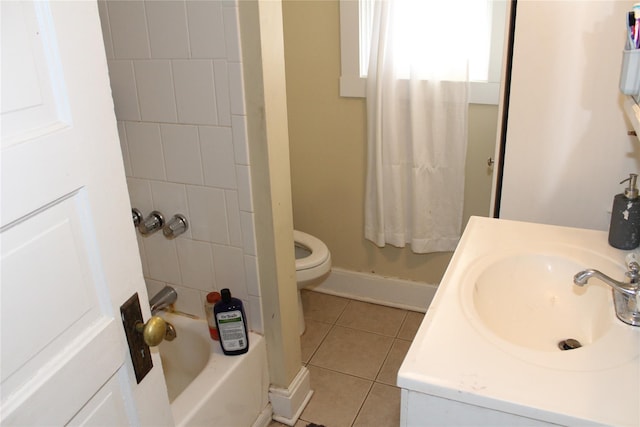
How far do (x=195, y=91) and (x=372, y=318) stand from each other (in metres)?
1.43

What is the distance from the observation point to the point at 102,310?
0.84m

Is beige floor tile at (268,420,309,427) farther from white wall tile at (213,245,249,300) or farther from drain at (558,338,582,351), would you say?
drain at (558,338,582,351)

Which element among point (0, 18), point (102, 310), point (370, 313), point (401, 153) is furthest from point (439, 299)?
point (370, 313)

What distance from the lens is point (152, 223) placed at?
1.79 meters

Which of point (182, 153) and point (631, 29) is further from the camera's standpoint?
point (182, 153)

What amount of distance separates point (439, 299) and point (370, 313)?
4.61 feet

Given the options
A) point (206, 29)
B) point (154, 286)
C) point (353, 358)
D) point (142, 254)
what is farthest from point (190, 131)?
point (353, 358)

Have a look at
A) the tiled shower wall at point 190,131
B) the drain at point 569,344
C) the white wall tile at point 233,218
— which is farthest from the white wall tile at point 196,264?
the drain at point 569,344

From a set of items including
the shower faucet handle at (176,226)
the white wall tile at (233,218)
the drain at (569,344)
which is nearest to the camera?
the drain at (569,344)

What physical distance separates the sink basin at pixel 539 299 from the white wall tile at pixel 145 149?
1048 mm

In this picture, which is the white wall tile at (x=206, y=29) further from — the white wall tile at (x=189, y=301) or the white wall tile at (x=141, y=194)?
the white wall tile at (x=189, y=301)

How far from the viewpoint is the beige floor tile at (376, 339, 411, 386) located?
83.7 inches

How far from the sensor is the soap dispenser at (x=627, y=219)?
4.25 feet

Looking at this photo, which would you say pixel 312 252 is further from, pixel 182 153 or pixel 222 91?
pixel 222 91
